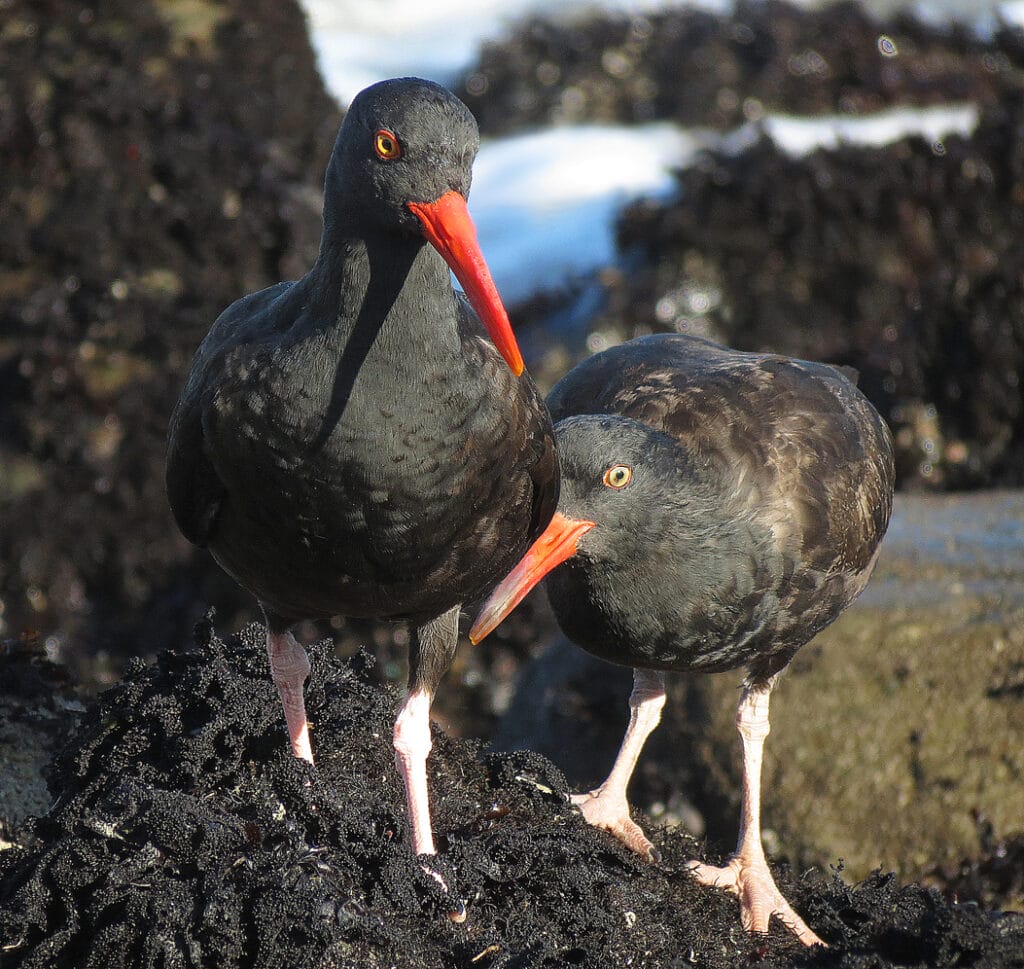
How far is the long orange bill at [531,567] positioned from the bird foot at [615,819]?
3.17 ft

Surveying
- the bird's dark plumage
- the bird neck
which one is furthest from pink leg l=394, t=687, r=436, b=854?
the bird neck

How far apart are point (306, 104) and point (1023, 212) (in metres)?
5.46

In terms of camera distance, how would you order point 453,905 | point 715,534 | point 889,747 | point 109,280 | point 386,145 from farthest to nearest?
point 109,280 < point 889,747 < point 715,534 < point 453,905 < point 386,145

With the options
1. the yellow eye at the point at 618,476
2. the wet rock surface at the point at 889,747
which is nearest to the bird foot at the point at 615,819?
the wet rock surface at the point at 889,747

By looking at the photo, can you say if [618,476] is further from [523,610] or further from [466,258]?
[523,610]

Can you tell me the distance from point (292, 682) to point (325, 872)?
778 mm

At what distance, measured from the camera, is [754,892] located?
180 inches

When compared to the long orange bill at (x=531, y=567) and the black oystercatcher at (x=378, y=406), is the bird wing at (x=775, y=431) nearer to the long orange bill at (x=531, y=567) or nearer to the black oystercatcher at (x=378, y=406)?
the long orange bill at (x=531, y=567)

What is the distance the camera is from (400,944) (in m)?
3.56

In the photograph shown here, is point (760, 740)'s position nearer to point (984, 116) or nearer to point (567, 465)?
point (567, 465)

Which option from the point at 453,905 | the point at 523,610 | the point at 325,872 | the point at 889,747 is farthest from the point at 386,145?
the point at 523,610

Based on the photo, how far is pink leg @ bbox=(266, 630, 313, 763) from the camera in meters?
4.24

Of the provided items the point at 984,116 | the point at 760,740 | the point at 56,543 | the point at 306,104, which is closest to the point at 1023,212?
the point at 984,116

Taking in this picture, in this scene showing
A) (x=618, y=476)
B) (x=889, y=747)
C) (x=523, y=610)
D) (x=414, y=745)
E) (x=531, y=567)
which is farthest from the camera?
(x=523, y=610)
